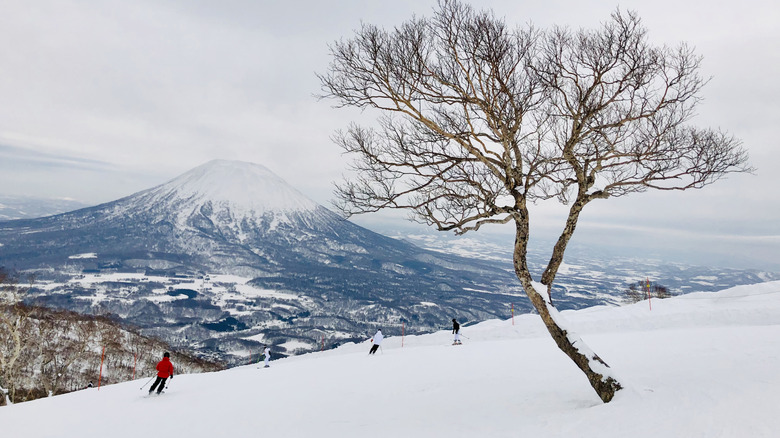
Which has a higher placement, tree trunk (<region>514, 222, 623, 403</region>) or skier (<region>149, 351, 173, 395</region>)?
tree trunk (<region>514, 222, 623, 403</region>)

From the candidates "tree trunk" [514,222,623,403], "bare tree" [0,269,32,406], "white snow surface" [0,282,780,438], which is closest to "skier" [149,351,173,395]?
"white snow surface" [0,282,780,438]

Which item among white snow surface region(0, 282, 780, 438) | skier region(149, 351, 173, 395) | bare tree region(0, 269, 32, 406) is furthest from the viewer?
bare tree region(0, 269, 32, 406)

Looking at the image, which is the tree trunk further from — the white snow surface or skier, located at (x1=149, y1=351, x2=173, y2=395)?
skier, located at (x1=149, y1=351, x2=173, y2=395)

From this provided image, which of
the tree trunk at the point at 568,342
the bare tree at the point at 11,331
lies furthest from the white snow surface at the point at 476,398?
the bare tree at the point at 11,331

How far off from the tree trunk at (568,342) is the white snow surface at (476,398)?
0.28 meters

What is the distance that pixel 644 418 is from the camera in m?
5.43

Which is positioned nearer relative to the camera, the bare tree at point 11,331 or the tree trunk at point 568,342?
the tree trunk at point 568,342

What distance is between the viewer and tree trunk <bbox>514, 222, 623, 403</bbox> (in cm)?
652

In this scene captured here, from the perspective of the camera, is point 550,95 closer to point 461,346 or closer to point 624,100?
point 624,100

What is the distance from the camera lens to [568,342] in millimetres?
6941

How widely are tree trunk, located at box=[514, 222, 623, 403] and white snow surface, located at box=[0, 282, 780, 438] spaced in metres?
0.28

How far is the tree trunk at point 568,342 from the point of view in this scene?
21.4 ft

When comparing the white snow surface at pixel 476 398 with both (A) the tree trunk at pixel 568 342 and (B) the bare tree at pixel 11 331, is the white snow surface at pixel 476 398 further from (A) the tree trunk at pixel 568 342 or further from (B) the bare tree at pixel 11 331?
(B) the bare tree at pixel 11 331

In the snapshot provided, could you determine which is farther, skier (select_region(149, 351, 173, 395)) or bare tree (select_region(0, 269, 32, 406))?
bare tree (select_region(0, 269, 32, 406))
